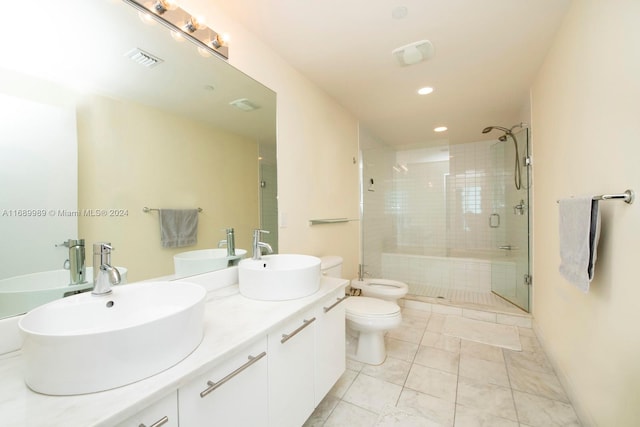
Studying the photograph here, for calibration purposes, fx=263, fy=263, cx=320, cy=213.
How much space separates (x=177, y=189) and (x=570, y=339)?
2469mm

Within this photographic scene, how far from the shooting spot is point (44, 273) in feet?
2.98

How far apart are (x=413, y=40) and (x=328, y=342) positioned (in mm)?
1974

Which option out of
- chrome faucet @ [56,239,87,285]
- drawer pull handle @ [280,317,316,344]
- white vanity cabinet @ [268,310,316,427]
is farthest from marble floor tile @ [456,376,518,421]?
chrome faucet @ [56,239,87,285]

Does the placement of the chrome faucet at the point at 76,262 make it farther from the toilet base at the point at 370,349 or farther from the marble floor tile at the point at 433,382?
the marble floor tile at the point at 433,382

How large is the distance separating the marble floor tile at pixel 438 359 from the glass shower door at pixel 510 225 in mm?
1225

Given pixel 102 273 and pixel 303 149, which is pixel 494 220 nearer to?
pixel 303 149

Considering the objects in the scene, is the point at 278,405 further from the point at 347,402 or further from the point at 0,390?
the point at 0,390

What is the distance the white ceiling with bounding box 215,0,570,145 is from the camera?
149 centimetres

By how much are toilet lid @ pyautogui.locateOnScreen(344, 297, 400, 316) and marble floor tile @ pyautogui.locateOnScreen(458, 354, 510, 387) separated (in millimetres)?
624

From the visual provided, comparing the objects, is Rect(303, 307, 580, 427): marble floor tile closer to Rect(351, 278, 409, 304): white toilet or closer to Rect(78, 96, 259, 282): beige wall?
Rect(351, 278, 409, 304): white toilet

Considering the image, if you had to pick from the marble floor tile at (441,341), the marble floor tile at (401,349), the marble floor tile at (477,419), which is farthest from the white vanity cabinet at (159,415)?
the marble floor tile at (441,341)

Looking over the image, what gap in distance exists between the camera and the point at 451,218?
166 inches

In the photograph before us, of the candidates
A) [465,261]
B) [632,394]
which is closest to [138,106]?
[632,394]

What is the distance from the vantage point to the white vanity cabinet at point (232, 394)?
29.2 inches
